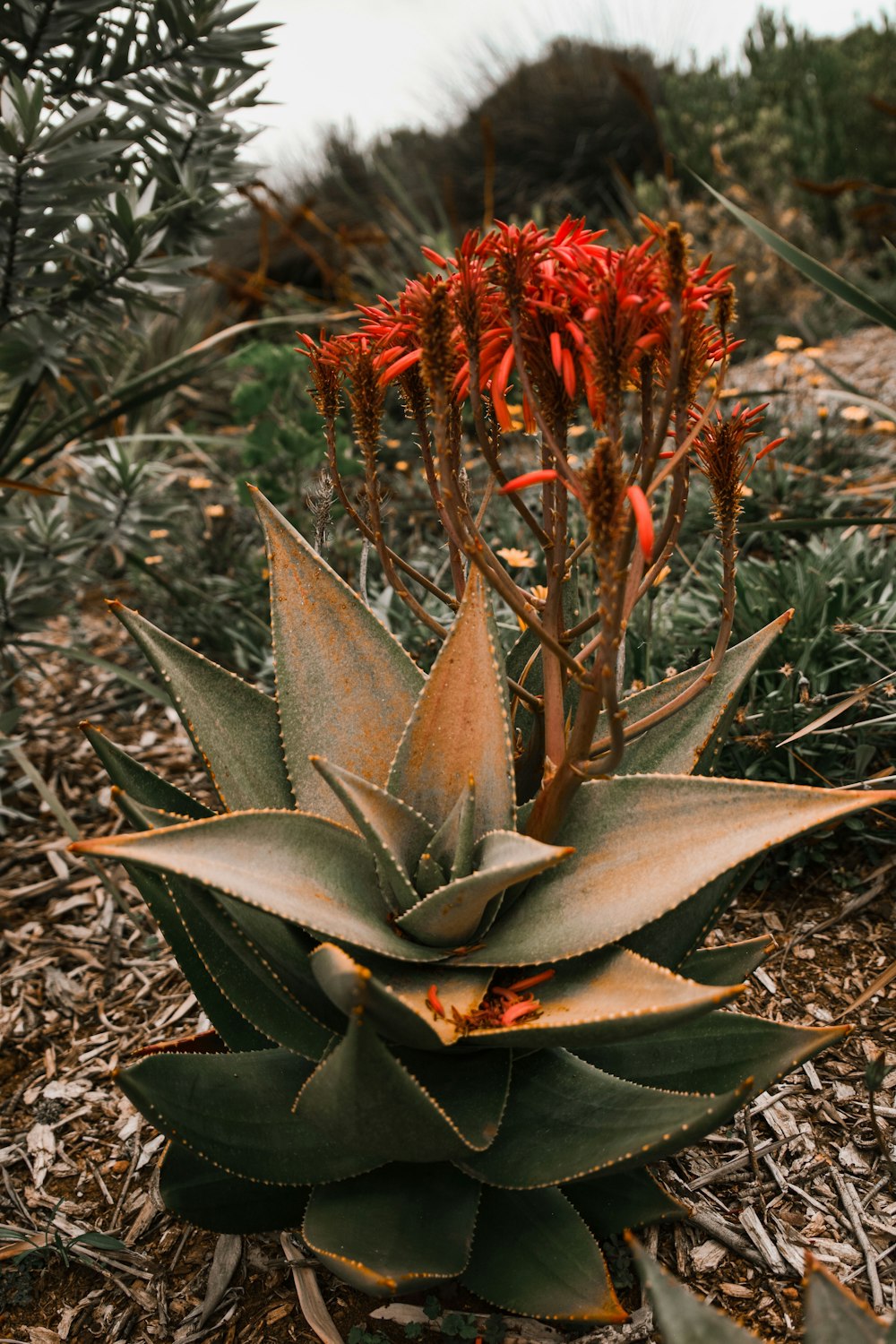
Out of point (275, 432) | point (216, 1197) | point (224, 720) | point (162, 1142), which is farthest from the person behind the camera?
point (275, 432)

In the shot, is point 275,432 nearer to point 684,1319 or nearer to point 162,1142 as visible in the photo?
point 162,1142

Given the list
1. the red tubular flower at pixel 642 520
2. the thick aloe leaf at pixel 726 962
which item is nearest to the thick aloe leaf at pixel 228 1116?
the thick aloe leaf at pixel 726 962

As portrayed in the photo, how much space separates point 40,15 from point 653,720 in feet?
6.94

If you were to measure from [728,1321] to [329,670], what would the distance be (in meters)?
0.91

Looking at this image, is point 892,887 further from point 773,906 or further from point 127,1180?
point 127,1180

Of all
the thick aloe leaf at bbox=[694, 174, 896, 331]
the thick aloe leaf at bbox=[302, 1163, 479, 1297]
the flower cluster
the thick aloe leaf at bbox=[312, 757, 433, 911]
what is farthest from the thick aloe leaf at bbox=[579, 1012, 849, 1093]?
the thick aloe leaf at bbox=[694, 174, 896, 331]

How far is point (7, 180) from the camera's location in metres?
2.17

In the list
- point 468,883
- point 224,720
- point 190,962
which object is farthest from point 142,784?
point 468,883

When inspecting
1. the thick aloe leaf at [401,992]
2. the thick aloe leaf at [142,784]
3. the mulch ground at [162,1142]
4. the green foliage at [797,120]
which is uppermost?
the green foliage at [797,120]

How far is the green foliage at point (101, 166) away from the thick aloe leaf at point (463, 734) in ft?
4.89

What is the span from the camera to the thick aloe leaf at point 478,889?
3.63 ft

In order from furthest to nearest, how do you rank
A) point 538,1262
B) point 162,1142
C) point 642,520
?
point 162,1142 → point 538,1262 → point 642,520

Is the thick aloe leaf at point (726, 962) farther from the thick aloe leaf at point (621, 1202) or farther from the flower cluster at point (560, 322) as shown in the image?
the flower cluster at point (560, 322)

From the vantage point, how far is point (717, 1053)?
1312mm
